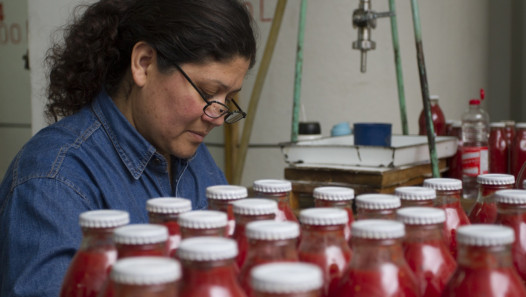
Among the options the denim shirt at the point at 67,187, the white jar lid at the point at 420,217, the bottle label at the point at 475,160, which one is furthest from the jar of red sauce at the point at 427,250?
the bottle label at the point at 475,160

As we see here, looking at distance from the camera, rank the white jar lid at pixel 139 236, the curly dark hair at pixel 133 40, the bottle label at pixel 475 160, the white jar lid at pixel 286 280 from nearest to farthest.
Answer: the white jar lid at pixel 286 280 < the white jar lid at pixel 139 236 < the curly dark hair at pixel 133 40 < the bottle label at pixel 475 160

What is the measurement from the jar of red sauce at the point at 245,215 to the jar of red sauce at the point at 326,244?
5 cm

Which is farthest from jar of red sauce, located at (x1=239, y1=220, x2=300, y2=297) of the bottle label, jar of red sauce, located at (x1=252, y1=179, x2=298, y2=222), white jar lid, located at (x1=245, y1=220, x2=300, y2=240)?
the bottle label

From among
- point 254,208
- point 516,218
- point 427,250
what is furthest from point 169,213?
point 516,218

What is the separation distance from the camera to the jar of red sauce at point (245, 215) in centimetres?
71

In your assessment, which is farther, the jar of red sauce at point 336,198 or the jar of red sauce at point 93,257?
the jar of red sauce at point 336,198

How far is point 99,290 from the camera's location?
64 cm

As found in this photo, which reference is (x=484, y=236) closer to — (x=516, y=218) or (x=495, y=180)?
(x=516, y=218)

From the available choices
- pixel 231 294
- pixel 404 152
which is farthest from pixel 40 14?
pixel 231 294

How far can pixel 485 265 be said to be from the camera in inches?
23.1

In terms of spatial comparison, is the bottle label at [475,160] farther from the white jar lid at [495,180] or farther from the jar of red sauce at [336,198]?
the jar of red sauce at [336,198]

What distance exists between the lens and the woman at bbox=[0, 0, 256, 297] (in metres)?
1.16

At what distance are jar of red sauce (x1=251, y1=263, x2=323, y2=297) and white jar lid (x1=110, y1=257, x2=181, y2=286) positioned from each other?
71 mm

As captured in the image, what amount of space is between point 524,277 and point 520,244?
0.04 meters
